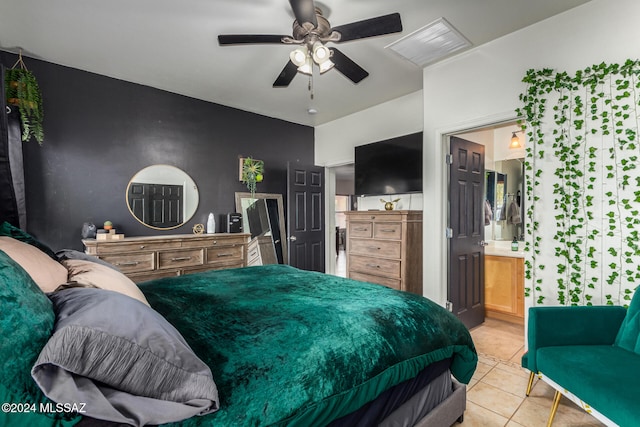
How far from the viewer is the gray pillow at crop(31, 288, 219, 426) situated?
718mm

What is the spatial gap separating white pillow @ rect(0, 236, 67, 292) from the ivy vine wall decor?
10.2 ft

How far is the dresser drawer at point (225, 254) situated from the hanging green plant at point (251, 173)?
97cm

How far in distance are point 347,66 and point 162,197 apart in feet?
9.24

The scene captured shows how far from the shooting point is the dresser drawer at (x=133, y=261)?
10.1 ft

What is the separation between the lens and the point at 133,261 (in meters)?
3.20

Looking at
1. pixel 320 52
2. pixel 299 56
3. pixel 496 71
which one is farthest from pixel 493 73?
pixel 299 56

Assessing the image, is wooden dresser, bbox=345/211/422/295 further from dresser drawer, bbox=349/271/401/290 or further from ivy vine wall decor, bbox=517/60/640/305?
ivy vine wall decor, bbox=517/60/640/305

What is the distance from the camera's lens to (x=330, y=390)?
105cm

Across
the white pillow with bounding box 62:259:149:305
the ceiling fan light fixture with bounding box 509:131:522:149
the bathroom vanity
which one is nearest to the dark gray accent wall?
the white pillow with bounding box 62:259:149:305

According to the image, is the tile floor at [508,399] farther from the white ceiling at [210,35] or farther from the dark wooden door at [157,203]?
the dark wooden door at [157,203]

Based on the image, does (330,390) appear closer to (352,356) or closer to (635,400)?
(352,356)

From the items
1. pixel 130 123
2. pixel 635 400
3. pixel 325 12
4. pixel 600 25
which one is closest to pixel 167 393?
pixel 635 400

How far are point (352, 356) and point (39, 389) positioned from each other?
94 centimetres

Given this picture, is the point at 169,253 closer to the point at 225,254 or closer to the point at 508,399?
the point at 225,254
